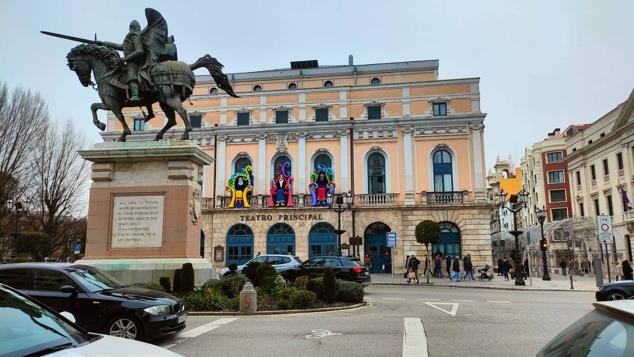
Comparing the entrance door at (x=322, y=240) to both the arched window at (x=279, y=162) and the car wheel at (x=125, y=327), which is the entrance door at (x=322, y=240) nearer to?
the arched window at (x=279, y=162)

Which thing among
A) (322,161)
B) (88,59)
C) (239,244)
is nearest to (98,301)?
(88,59)

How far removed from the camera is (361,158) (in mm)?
39938

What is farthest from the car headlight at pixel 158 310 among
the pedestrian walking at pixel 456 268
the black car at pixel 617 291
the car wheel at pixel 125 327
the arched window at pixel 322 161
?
the arched window at pixel 322 161

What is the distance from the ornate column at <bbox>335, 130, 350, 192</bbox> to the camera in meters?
39.5

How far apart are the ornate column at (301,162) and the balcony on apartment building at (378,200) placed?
2.99ft

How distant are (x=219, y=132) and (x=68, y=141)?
11.9 metres

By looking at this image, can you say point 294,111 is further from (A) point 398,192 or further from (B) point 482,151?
(B) point 482,151

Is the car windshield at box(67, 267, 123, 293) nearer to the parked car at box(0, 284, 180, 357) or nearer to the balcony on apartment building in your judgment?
the parked car at box(0, 284, 180, 357)

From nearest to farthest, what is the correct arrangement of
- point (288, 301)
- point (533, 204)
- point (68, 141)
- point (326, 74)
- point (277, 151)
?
point (288, 301) < point (68, 141) < point (277, 151) < point (326, 74) < point (533, 204)

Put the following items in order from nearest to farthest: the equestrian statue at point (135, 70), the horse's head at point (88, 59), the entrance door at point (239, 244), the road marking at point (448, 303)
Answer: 1. the road marking at point (448, 303)
2. the equestrian statue at point (135, 70)
3. the horse's head at point (88, 59)
4. the entrance door at point (239, 244)

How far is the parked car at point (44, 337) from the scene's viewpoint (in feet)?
10.6

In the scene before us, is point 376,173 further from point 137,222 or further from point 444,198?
point 137,222

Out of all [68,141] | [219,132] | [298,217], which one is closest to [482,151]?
[298,217]

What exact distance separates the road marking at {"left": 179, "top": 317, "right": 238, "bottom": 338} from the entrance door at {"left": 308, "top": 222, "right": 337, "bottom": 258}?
26.6 meters
